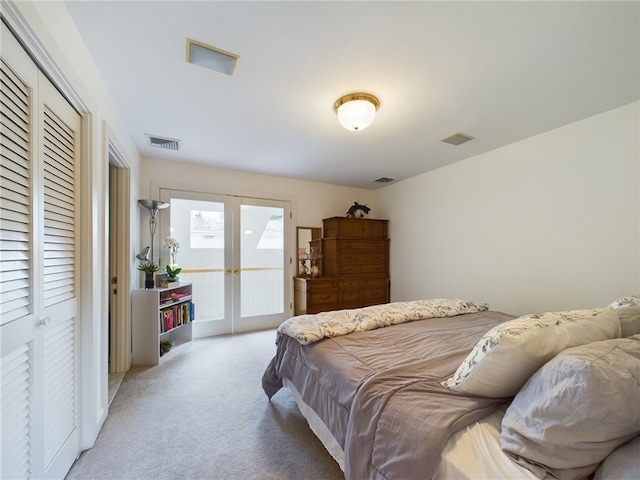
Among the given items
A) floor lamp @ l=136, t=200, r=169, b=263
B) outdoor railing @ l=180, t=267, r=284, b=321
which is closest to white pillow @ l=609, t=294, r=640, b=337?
outdoor railing @ l=180, t=267, r=284, b=321

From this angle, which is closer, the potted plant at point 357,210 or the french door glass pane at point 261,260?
the french door glass pane at point 261,260

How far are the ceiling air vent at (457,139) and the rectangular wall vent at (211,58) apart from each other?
84.6 inches

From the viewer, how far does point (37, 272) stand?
44.8 inches

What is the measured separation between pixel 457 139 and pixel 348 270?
228 centimetres

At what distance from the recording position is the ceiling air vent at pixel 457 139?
2682mm

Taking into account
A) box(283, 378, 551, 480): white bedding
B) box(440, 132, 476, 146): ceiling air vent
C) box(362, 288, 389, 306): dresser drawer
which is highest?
box(440, 132, 476, 146): ceiling air vent

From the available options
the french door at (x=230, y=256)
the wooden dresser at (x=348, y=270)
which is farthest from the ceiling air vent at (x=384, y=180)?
the french door at (x=230, y=256)

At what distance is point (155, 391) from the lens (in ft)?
7.27

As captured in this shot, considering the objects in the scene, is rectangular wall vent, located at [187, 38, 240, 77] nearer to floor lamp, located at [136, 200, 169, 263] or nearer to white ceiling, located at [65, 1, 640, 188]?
white ceiling, located at [65, 1, 640, 188]

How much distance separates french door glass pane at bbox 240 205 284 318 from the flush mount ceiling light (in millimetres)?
2302

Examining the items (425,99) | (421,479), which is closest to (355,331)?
(421,479)

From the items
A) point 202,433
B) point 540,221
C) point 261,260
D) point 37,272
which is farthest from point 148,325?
point 540,221

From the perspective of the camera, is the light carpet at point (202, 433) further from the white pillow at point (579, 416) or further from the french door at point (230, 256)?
the french door at point (230, 256)

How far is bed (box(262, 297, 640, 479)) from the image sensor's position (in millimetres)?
728
